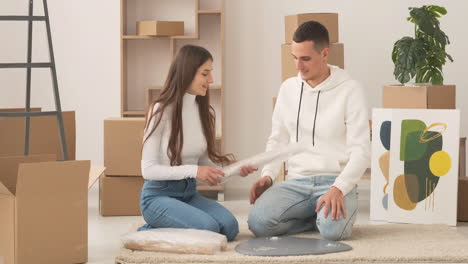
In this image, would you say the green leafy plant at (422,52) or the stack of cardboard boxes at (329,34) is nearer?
the green leafy plant at (422,52)

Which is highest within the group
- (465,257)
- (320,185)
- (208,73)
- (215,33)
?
(215,33)

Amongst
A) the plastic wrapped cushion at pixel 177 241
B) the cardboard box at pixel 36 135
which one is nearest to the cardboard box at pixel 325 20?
the cardboard box at pixel 36 135

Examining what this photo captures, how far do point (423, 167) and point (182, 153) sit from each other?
1322mm

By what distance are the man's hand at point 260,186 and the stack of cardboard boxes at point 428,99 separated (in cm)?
104

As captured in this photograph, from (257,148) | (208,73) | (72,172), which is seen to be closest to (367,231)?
(208,73)

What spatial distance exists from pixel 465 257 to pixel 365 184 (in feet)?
7.12

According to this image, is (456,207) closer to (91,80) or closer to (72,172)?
(72,172)

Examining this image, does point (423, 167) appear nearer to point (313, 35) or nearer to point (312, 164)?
point (312, 164)

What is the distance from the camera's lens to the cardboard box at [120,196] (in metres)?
4.41

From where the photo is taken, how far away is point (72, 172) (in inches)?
121

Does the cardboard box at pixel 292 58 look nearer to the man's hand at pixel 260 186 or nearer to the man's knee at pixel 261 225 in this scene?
the man's hand at pixel 260 186

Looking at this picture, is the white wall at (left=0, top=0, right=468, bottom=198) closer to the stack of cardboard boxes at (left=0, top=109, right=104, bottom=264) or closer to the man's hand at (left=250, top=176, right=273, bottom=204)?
the man's hand at (left=250, top=176, right=273, bottom=204)

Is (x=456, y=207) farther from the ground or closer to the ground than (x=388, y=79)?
closer to the ground

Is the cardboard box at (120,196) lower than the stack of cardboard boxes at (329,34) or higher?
lower
